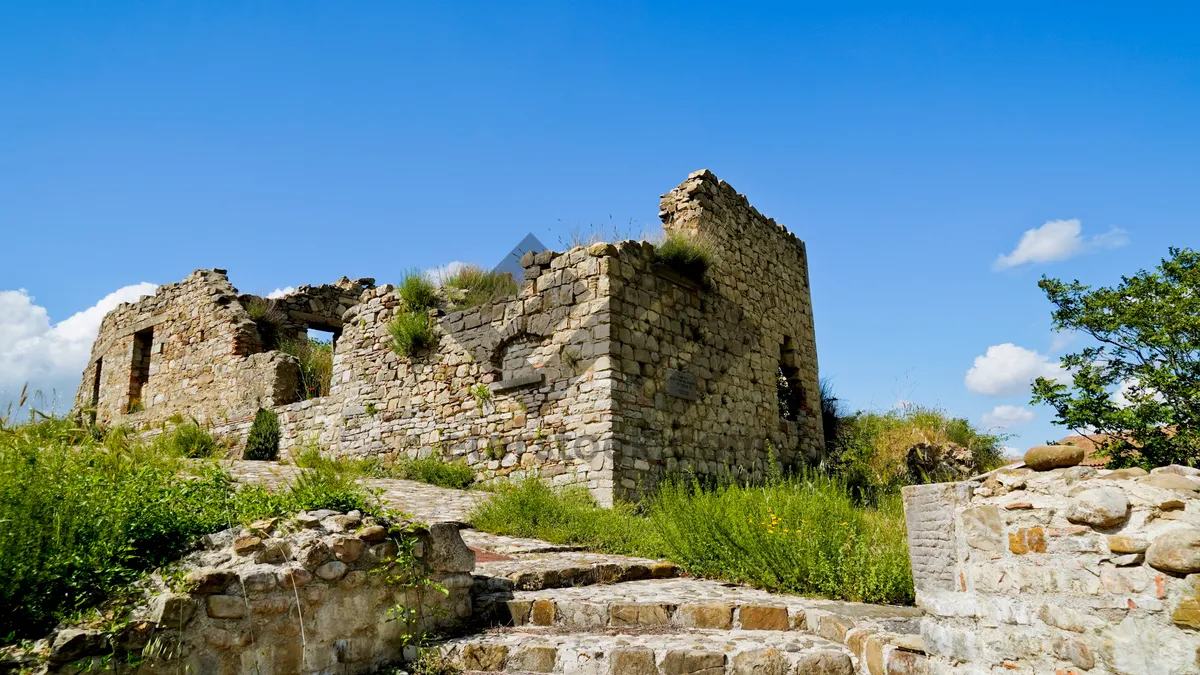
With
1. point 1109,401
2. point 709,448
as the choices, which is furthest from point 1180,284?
point 709,448

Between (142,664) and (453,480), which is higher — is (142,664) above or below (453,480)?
below

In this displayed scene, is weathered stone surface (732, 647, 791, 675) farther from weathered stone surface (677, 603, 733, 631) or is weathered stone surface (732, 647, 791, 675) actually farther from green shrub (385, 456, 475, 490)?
green shrub (385, 456, 475, 490)

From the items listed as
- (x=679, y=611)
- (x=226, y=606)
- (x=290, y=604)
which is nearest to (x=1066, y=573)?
(x=679, y=611)

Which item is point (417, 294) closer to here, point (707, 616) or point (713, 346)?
point (713, 346)

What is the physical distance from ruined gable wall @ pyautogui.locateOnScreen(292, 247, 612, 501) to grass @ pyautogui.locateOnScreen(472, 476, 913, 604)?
1176 mm

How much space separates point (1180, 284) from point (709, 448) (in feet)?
19.5

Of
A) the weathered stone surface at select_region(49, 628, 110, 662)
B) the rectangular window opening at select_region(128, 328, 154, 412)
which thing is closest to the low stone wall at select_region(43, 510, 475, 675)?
the weathered stone surface at select_region(49, 628, 110, 662)

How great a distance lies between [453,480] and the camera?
426 inches

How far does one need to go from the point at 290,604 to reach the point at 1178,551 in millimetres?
4172

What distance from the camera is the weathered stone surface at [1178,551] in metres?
2.96

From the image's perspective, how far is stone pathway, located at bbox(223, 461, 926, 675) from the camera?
4.40 m

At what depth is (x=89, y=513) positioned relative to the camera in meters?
4.27

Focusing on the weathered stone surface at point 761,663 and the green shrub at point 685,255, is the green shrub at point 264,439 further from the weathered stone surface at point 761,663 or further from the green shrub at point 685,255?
the weathered stone surface at point 761,663

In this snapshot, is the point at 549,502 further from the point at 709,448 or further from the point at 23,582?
the point at 23,582
